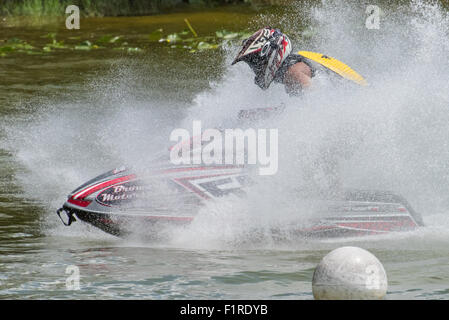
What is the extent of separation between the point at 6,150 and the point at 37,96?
4.01 metres

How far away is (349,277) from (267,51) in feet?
11.1

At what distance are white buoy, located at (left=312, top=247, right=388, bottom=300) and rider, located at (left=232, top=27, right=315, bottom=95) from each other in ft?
9.72

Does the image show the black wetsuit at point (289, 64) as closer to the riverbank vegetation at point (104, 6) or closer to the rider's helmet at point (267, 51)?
the rider's helmet at point (267, 51)

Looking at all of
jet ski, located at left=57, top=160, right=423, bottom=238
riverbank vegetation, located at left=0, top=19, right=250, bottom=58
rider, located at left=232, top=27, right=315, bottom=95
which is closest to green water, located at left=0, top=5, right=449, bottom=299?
jet ski, located at left=57, top=160, right=423, bottom=238

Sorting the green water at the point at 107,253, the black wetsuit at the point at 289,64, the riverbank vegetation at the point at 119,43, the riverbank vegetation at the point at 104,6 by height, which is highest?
the riverbank vegetation at the point at 104,6

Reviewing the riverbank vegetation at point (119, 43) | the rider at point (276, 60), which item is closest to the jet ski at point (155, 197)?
the rider at point (276, 60)

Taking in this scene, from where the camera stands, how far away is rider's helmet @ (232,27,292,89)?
28.2 ft

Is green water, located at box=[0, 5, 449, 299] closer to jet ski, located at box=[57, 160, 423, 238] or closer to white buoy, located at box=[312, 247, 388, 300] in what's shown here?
jet ski, located at box=[57, 160, 423, 238]

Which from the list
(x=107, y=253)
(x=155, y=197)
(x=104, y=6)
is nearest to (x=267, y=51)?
(x=155, y=197)

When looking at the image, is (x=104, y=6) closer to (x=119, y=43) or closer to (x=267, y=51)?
(x=119, y=43)

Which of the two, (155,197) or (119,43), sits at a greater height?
(119,43)

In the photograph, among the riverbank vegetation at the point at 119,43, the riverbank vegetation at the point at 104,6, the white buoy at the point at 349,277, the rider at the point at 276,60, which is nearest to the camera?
the white buoy at the point at 349,277

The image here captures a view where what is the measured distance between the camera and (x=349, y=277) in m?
5.77

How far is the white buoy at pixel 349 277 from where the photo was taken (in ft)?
19.0
